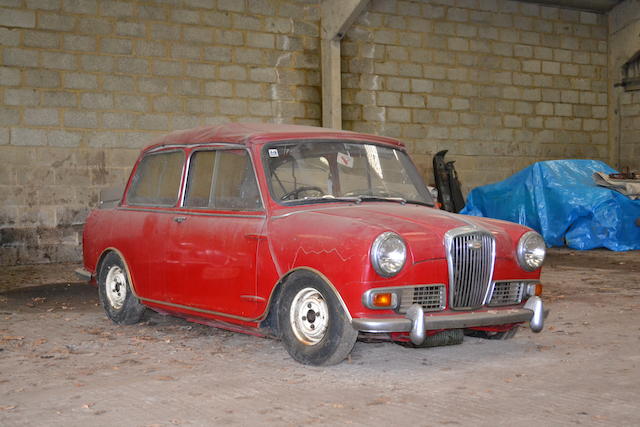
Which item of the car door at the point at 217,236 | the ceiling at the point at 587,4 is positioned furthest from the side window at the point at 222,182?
the ceiling at the point at 587,4

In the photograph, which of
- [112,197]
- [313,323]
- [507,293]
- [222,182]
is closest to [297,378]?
[313,323]

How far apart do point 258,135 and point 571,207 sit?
9.00 metres

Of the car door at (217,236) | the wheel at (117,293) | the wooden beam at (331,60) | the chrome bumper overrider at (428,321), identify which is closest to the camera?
the chrome bumper overrider at (428,321)

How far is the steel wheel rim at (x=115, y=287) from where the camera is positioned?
6613 millimetres

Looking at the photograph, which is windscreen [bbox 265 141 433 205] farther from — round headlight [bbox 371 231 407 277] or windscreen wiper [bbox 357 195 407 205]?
round headlight [bbox 371 231 407 277]

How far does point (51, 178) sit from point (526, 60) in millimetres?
9787

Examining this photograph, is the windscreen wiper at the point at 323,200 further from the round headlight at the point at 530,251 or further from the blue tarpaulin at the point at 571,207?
the blue tarpaulin at the point at 571,207

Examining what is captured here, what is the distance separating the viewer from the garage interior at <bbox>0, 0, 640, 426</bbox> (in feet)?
14.1

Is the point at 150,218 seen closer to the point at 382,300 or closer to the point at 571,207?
the point at 382,300

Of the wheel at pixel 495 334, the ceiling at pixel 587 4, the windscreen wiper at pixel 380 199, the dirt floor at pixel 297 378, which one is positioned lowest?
the dirt floor at pixel 297 378

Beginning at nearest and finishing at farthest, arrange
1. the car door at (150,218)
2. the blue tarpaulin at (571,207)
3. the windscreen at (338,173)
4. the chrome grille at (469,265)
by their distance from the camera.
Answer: the chrome grille at (469,265), the windscreen at (338,173), the car door at (150,218), the blue tarpaulin at (571,207)

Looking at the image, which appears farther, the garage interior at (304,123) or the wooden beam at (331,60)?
the wooden beam at (331,60)

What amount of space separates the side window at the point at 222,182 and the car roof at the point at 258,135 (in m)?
0.10

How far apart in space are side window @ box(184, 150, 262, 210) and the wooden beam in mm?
8207
